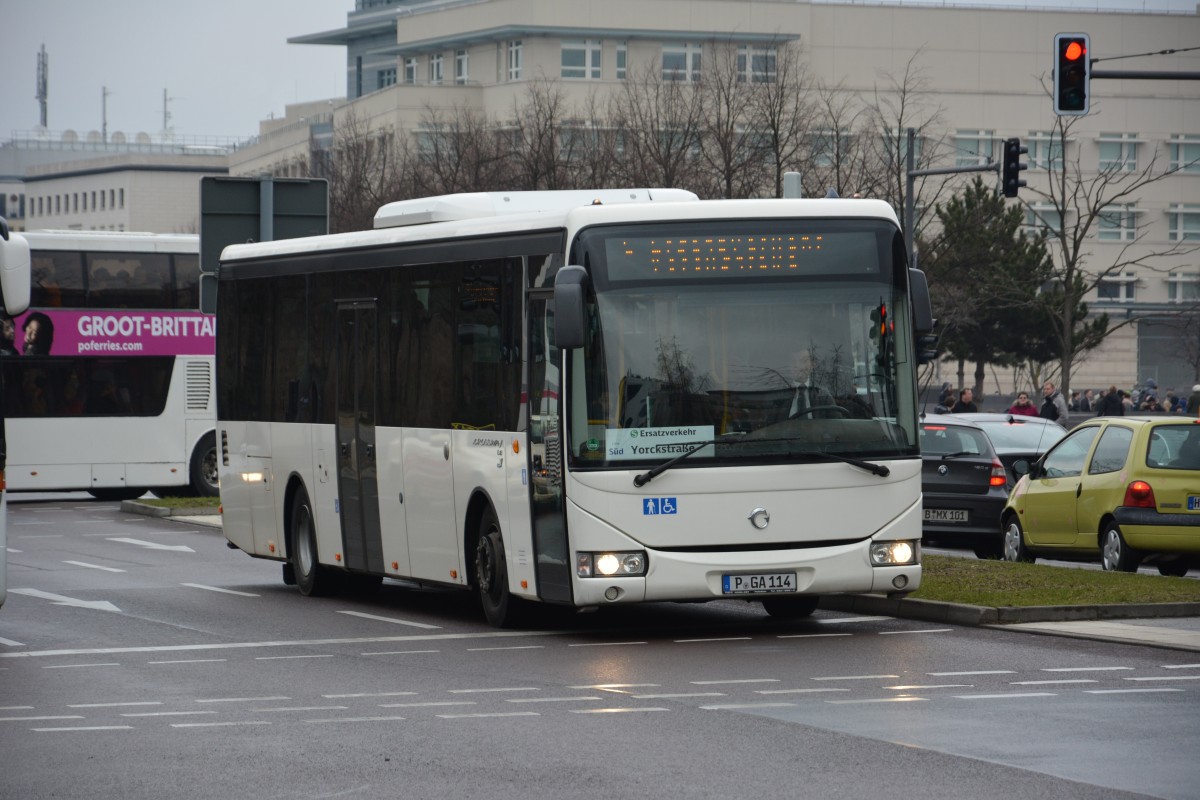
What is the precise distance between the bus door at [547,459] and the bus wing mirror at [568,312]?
20.4 inches

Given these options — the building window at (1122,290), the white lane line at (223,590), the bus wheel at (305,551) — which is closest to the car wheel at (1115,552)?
the bus wheel at (305,551)

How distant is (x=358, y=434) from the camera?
17.8 m

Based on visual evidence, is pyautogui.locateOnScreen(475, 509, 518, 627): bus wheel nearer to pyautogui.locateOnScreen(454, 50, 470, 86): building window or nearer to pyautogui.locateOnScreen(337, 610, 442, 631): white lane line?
pyautogui.locateOnScreen(337, 610, 442, 631): white lane line

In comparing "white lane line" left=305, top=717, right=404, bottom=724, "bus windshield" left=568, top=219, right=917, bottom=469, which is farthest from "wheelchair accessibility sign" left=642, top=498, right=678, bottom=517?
"white lane line" left=305, top=717, right=404, bottom=724

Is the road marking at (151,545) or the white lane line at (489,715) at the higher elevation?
the white lane line at (489,715)

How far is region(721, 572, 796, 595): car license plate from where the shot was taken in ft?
47.0

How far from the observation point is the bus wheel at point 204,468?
36562 millimetres

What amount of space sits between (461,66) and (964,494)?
92.4 meters

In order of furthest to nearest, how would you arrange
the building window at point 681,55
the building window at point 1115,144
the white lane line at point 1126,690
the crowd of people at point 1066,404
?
→ the building window at point 1115,144
the building window at point 681,55
the crowd of people at point 1066,404
the white lane line at point 1126,690

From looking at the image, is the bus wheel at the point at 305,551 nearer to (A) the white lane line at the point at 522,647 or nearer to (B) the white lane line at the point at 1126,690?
(A) the white lane line at the point at 522,647

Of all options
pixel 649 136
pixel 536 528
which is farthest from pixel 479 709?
pixel 649 136

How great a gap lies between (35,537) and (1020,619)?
53.1ft

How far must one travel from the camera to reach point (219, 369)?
68.8 feet

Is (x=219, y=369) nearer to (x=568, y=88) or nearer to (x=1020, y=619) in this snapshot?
(x=1020, y=619)
